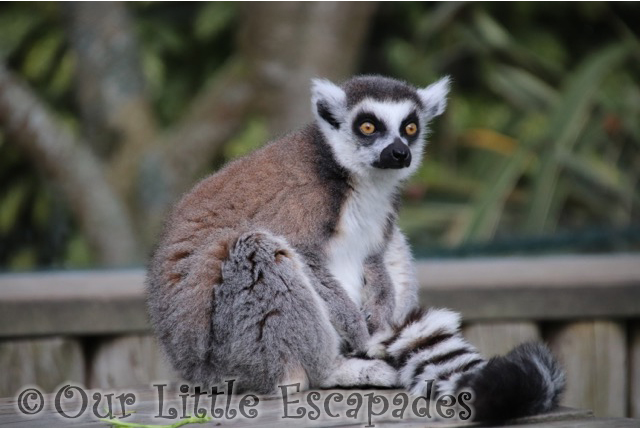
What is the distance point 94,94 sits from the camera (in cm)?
823

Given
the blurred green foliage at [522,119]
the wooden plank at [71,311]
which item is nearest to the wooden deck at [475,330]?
the wooden plank at [71,311]

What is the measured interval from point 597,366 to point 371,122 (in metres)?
1.83

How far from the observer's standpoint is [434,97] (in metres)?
4.49

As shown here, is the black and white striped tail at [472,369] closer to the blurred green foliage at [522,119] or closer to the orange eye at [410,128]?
the orange eye at [410,128]

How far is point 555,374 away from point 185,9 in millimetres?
8922

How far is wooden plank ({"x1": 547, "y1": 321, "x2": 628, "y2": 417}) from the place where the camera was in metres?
4.80

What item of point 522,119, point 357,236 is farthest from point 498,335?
point 522,119

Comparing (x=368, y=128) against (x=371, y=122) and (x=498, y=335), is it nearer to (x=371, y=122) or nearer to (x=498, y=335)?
(x=371, y=122)

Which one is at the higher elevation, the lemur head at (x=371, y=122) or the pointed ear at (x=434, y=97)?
the pointed ear at (x=434, y=97)

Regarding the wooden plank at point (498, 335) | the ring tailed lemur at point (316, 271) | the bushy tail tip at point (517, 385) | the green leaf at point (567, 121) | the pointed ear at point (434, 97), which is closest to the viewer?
the bushy tail tip at point (517, 385)

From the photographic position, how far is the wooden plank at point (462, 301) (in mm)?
4684

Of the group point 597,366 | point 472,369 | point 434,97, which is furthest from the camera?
point 597,366
